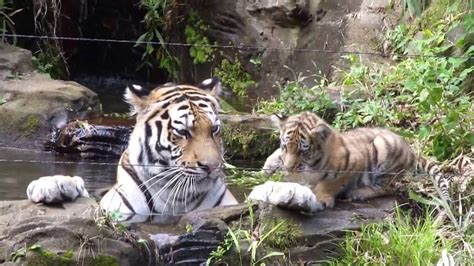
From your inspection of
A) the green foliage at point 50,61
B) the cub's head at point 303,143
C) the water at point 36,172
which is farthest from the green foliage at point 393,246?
the green foliage at point 50,61

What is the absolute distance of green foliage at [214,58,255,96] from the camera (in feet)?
39.9

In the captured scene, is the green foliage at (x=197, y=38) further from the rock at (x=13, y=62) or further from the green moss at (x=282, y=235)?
the green moss at (x=282, y=235)

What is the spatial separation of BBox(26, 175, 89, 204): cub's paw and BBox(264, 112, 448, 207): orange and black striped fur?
1339 mm

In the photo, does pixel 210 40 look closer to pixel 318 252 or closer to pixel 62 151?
pixel 62 151

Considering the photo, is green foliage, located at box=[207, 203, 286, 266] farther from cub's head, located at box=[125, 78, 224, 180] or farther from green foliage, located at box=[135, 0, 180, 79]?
green foliage, located at box=[135, 0, 180, 79]

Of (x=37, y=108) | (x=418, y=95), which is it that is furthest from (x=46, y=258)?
(x=37, y=108)

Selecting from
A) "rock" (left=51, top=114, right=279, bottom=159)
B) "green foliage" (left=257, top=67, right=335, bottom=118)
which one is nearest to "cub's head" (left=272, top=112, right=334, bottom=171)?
"rock" (left=51, top=114, right=279, bottom=159)

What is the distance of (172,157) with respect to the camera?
5355mm

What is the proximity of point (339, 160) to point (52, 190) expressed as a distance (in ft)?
6.48

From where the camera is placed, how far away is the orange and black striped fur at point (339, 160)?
5988 millimetres

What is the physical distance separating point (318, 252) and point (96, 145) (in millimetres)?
4172

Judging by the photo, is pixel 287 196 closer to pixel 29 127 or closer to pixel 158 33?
pixel 29 127

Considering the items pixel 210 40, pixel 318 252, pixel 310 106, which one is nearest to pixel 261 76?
pixel 210 40

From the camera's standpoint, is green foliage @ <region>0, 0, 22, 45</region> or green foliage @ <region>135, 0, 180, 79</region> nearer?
green foliage @ <region>0, 0, 22, 45</region>
